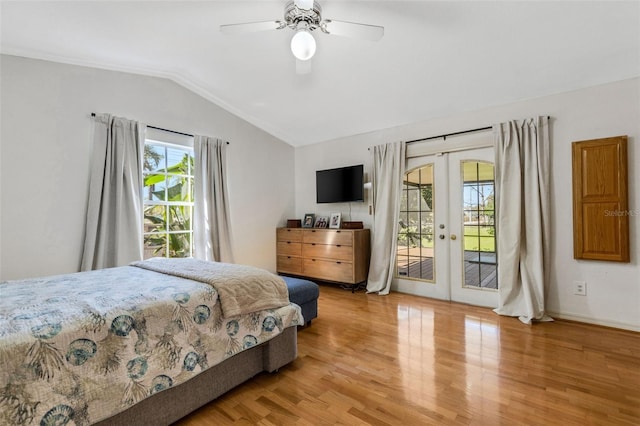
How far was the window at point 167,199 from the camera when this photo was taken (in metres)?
3.71

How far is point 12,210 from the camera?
2.70 m

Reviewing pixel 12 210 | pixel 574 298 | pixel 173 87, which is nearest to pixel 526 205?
pixel 574 298

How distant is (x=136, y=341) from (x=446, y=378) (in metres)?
1.90

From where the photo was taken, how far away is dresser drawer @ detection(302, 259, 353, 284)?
13.8 feet

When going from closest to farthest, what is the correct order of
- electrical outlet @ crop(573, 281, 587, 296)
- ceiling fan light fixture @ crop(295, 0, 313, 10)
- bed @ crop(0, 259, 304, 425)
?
bed @ crop(0, 259, 304, 425) < ceiling fan light fixture @ crop(295, 0, 313, 10) < electrical outlet @ crop(573, 281, 587, 296)

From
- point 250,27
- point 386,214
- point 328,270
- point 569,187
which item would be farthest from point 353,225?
point 250,27

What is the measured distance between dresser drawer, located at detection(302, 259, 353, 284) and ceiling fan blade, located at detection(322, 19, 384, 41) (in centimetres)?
285

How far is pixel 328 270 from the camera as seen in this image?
4.38 m

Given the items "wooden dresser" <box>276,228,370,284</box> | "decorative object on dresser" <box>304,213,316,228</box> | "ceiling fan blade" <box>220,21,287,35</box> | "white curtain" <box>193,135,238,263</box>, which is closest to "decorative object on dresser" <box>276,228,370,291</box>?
"wooden dresser" <box>276,228,370,284</box>

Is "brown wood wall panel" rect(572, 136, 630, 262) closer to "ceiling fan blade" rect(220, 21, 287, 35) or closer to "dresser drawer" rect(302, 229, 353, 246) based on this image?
"dresser drawer" rect(302, 229, 353, 246)

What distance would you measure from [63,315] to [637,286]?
14.3 feet

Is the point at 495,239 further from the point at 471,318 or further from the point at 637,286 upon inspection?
the point at 637,286

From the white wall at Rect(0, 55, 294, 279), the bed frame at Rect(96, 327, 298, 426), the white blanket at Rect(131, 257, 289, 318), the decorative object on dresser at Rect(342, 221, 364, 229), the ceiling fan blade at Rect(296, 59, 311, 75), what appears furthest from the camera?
the decorative object on dresser at Rect(342, 221, 364, 229)

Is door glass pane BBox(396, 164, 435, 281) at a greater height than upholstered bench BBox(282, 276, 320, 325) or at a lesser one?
greater
